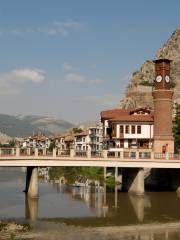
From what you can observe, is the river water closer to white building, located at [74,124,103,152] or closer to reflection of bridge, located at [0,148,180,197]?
reflection of bridge, located at [0,148,180,197]

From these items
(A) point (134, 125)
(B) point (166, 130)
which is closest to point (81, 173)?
(A) point (134, 125)

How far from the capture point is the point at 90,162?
68.5 m

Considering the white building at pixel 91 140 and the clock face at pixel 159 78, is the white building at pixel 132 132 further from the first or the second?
the white building at pixel 91 140

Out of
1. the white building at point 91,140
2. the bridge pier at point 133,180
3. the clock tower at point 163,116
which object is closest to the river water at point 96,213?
the bridge pier at point 133,180

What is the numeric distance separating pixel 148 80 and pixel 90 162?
10249 centimetres

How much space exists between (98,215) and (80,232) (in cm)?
953

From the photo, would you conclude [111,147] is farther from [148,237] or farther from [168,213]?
[148,237]

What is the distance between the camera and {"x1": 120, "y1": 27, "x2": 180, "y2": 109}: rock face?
15288 cm

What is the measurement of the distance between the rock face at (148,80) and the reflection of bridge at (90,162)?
69163 mm

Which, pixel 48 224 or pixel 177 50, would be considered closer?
pixel 48 224

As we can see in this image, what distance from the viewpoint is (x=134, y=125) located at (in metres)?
95.1

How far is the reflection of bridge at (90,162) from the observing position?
65762 mm

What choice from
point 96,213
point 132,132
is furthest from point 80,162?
point 132,132

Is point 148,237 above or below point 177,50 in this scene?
below
